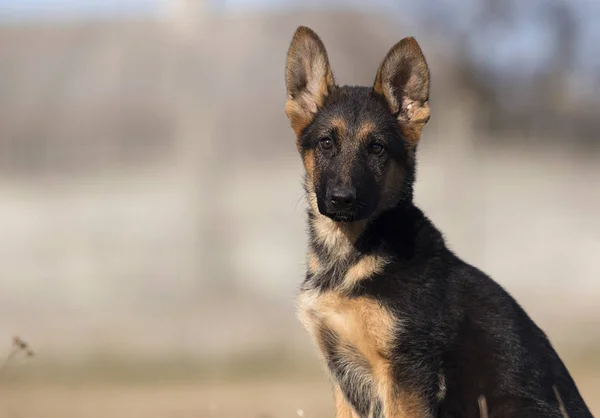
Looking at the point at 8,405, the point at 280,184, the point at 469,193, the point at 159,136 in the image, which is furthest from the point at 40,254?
the point at 469,193

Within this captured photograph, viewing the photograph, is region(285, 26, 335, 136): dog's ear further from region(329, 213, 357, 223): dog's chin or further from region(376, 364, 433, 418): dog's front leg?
region(376, 364, 433, 418): dog's front leg

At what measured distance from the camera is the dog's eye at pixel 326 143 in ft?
21.1

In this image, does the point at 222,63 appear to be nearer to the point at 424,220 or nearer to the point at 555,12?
the point at 555,12

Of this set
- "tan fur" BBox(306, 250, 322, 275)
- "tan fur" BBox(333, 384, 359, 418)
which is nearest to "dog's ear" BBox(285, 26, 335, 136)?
"tan fur" BBox(306, 250, 322, 275)

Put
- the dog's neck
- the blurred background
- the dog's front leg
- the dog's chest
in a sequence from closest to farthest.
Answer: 1. the dog's front leg
2. the dog's chest
3. the dog's neck
4. the blurred background

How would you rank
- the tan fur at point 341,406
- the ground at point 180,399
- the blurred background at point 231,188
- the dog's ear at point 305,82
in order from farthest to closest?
the blurred background at point 231,188, the ground at point 180,399, the dog's ear at point 305,82, the tan fur at point 341,406

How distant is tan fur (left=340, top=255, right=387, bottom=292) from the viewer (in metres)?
6.07

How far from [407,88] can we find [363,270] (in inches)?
47.4

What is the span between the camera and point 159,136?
1680cm

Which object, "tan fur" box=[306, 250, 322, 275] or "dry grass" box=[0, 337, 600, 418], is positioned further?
"dry grass" box=[0, 337, 600, 418]

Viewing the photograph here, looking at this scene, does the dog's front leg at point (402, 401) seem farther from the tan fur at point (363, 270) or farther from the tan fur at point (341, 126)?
the tan fur at point (341, 126)

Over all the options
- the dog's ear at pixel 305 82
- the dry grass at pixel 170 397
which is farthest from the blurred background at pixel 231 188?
the dog's ear at pixel 305 82

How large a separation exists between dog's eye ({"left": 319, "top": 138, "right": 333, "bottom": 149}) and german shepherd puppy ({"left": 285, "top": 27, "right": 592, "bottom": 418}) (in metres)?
0.01

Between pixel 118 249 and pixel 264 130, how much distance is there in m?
2.96
